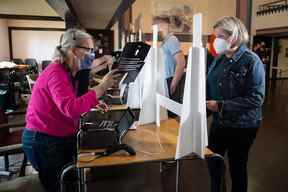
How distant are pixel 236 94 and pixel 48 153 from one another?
117cm

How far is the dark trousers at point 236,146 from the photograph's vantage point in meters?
1.61

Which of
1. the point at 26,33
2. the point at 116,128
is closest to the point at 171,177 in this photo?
the point at 116,128

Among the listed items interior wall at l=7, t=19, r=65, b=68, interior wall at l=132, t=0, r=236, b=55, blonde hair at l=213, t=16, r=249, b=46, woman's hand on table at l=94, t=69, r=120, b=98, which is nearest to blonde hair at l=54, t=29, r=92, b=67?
woman's hand on table at l=94, t=69, r=120, b=98

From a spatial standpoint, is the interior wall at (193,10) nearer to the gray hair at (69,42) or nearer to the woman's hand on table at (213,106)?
the woman's hand on table at (213,106)

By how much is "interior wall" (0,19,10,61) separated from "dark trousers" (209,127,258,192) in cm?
952

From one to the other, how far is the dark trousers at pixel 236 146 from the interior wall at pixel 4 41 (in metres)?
9.52

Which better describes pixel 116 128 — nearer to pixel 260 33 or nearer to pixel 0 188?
pixel 0 188

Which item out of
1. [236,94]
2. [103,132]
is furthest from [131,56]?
[236,94]

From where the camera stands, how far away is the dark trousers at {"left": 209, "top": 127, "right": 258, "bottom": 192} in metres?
1.61

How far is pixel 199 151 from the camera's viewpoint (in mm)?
1299

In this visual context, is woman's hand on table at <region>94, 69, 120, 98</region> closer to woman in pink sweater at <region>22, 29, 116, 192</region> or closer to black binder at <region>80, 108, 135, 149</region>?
woman in pink sweater at <region>22, 29, 116, 192</region>

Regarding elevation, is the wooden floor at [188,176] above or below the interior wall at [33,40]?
below

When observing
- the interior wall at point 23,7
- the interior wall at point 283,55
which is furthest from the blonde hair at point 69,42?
the interior wall at point 283,55

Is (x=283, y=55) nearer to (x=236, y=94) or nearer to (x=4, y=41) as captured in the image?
(x=4, y=41)
